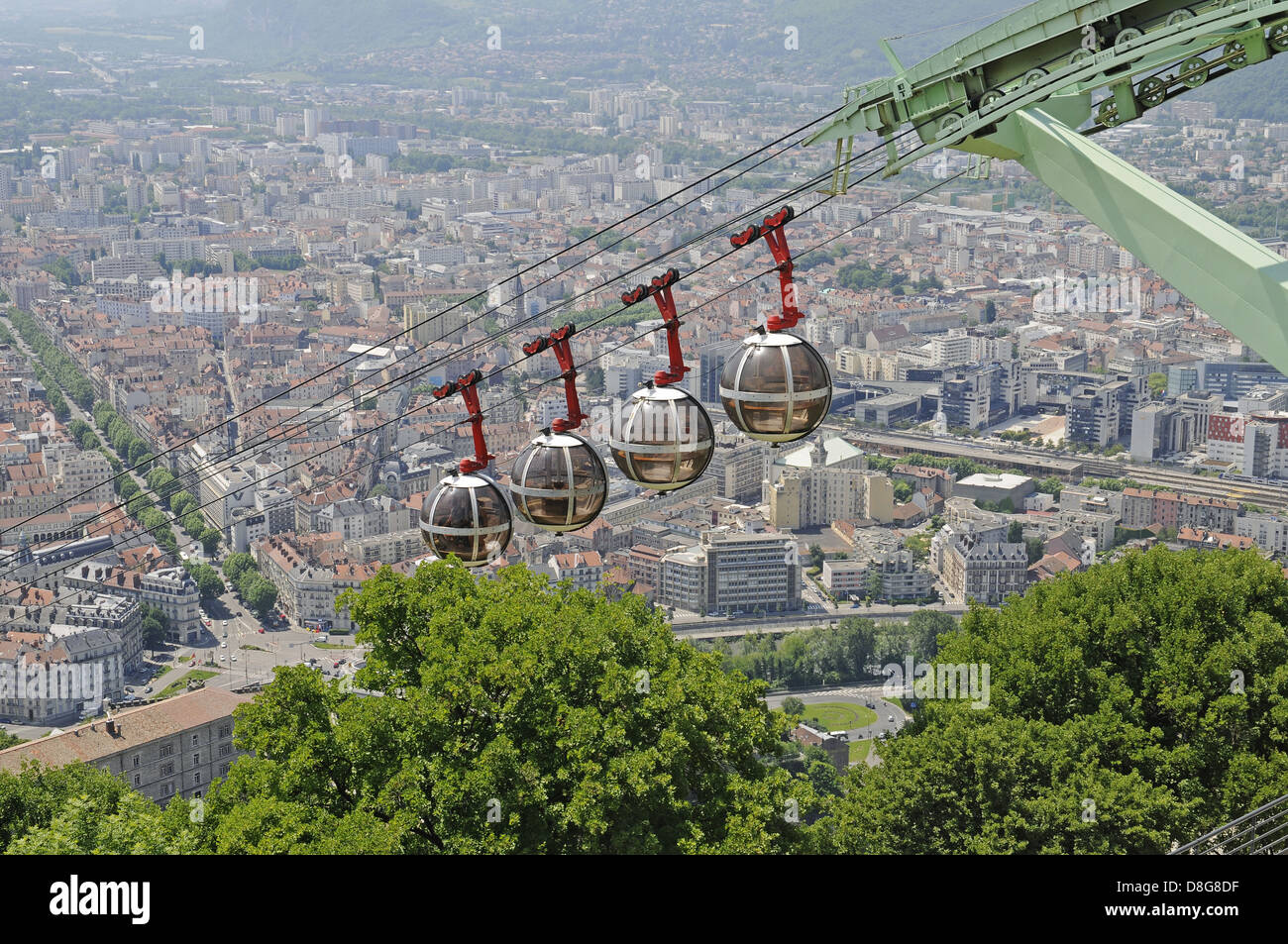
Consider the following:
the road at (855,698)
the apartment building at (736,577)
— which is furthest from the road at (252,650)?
the road at (855,698)

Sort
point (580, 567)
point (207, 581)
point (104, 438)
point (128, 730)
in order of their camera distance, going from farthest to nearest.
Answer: point (104, 438), point (580, 567), point (207, 581), point (128, 730)

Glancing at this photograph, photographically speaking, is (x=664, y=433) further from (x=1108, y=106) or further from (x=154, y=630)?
(x=154, y=630)

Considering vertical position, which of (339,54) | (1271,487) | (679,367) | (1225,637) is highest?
(339,54)

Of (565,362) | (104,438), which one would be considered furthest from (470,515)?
(104,438)

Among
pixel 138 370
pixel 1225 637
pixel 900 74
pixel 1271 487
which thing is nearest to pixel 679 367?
pixel 900 74

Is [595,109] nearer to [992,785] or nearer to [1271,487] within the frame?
[1271,487]

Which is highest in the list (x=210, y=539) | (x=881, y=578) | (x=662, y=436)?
(x=662, y=436)

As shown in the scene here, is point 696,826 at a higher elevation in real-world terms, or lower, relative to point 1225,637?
lower

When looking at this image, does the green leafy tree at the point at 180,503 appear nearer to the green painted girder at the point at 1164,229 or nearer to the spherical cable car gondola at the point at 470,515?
the spherical cable car gondola at the point at 470,515
